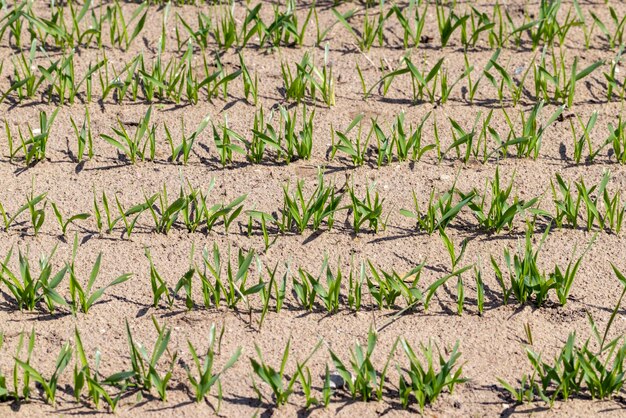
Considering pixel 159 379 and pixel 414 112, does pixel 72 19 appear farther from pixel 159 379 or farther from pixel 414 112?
pixel 159 379

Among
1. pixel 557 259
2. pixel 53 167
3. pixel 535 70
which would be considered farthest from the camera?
pixel 535 70

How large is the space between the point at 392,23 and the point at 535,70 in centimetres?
78

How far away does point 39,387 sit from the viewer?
3.05m

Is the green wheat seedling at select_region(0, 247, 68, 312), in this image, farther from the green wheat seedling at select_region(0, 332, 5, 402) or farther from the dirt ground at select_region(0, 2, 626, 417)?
the green wheat seedling at select_region(0, 332, 5, 402)

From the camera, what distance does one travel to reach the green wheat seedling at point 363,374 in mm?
2994

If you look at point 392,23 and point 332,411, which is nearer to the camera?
point 332,411

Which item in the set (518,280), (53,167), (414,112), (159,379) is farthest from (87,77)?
(518,280)

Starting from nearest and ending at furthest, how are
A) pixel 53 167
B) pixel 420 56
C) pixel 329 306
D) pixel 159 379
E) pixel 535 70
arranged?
Answer: pixel 159 379
pixel 329 306
pixel 53 167
pixel 535 70
pixel 420 56

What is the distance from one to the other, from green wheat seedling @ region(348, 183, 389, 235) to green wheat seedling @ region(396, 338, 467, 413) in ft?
1.97

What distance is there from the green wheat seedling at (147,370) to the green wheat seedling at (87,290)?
21 centimetres

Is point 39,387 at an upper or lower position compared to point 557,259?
lower

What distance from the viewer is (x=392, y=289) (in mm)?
3295

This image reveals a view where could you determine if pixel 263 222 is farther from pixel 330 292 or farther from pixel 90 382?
pixel 90 382

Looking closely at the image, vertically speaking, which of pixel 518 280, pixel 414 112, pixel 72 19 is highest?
pixel 72 19
